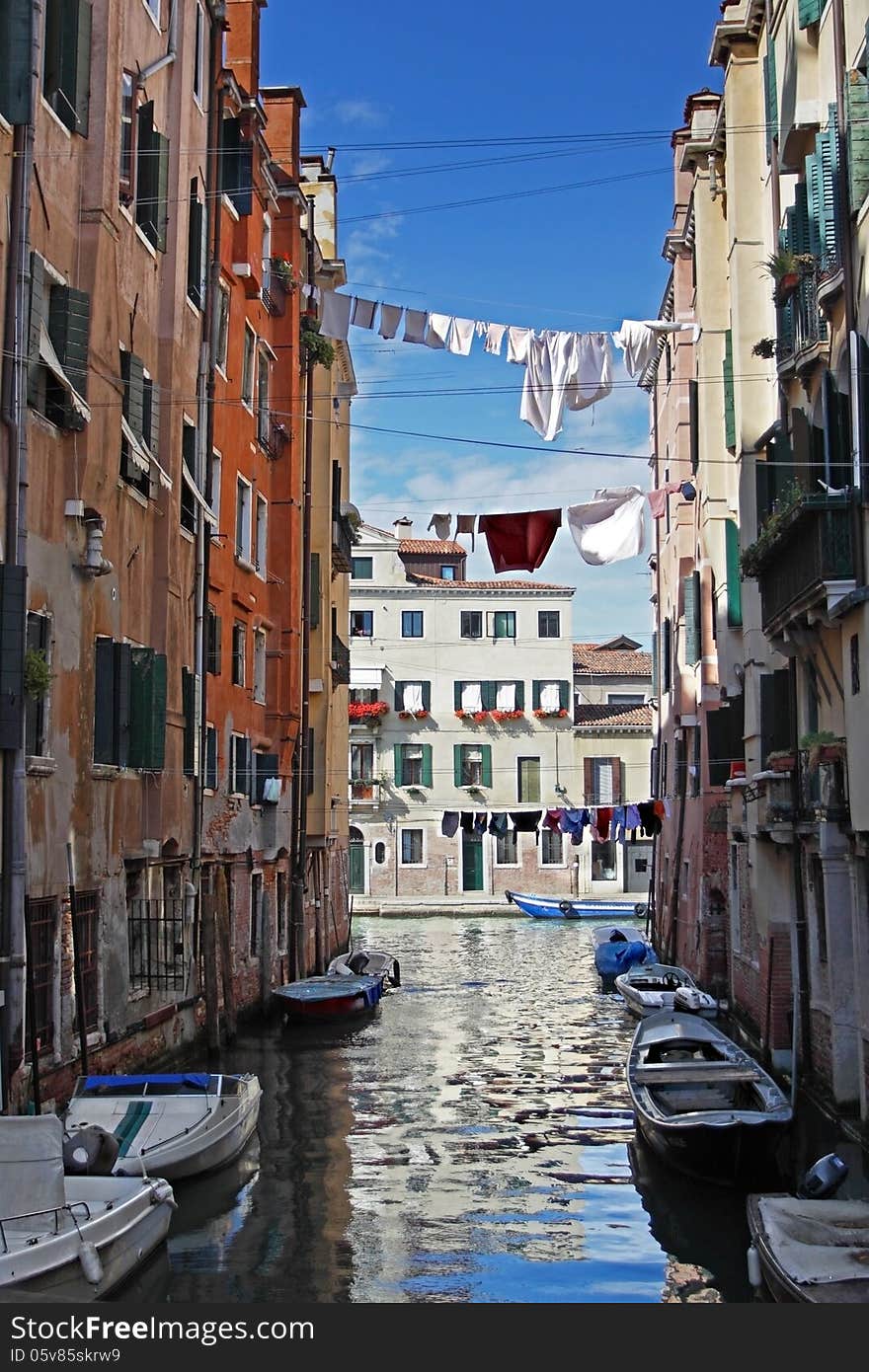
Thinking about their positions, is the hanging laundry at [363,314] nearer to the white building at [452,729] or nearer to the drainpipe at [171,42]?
the drainpipe at [171,42]

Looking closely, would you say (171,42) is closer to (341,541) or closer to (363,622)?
(341,541)

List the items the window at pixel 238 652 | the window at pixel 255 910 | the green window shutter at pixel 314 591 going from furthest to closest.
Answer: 1. the green window shutter at pixel 314 591
2. the window at pixel 255 910
3. the window at pixel 238 652

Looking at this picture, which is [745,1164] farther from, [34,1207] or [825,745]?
[34,1207]

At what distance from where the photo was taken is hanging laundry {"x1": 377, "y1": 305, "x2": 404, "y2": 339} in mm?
16109

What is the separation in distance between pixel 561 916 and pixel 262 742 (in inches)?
980

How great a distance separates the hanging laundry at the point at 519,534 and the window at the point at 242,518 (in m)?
6.65

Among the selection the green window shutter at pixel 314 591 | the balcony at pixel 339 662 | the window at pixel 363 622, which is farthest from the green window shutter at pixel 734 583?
the window at pixel 363 622

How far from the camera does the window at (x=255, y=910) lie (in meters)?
25.2

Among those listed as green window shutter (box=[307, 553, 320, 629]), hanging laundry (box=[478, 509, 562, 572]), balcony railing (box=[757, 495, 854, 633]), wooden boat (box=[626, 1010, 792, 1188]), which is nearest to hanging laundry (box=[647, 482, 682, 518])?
green window shutter (box=[307, 553, 320, 629])

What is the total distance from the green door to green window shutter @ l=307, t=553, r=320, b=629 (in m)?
24.2

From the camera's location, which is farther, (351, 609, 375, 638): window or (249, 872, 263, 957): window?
(351, 609, 375, 638): window

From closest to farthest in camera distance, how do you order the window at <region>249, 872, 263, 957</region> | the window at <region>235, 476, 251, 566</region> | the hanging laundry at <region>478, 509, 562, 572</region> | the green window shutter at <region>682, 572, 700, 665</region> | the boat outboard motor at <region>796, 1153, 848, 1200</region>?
the boat outboard motor at <region>796, 1153, 848, 1200</region> < the hanging laundry at <region>478, 509, 562, 572</region> < the window at <region>235, 476, 251, 566</region> < the window at <region>249, 872, 263, 957</region> < the green window shutter at <region>682, 572, 700, 665</region>

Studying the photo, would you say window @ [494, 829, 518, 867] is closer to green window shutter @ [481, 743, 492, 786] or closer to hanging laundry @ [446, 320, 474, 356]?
green window shutter @ [481, 743, 492, 786]

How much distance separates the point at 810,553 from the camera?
47.2 feet
